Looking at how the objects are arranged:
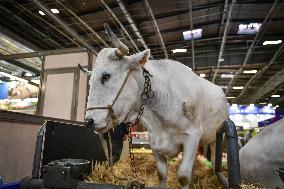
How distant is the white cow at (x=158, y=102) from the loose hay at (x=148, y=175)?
44 cm

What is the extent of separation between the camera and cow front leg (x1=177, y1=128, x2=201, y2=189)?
7.22 feet

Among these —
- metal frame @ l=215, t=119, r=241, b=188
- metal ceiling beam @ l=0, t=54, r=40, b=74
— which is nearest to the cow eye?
metal frame @ l=215, t=119, r=241, b=188

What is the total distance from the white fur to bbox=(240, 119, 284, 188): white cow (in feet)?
1.56

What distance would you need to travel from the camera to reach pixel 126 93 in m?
2.16

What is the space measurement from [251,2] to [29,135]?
238 inches

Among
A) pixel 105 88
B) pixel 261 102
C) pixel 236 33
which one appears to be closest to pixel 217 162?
pixel 105 88

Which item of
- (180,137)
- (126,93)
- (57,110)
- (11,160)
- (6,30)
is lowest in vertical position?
(11,160)

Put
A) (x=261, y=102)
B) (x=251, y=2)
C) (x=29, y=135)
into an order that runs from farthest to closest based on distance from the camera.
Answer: (x=261, y=102), (x=251, y=2), (x=29, y=135)

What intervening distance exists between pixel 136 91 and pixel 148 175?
4.87 ft

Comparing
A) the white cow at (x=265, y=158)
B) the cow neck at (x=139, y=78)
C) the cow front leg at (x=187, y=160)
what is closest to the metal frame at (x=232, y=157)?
the cow front leg at (x=187, y=160)

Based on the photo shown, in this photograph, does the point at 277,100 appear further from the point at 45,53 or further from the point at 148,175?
the point at 148,175

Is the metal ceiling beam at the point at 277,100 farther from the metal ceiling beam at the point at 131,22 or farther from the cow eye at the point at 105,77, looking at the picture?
the cow eye at the point at 105,77

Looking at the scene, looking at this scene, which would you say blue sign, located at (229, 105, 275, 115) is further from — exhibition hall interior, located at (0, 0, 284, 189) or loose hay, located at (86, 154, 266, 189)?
loose hay, located at (86, 154, 266, 189)

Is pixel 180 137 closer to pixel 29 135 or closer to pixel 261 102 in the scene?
pixel 29 135
